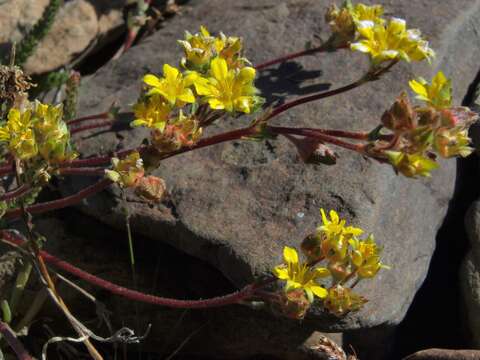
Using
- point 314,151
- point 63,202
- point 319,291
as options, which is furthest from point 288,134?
point 63,202

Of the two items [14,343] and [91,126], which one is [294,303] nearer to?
[14,343]

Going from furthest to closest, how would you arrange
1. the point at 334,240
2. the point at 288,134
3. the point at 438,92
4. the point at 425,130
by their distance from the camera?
the point at 288,134 < the point at 334,240 < the point at 438,92 < the point at 425,130

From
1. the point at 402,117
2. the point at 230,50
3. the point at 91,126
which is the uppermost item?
the point at 230,50

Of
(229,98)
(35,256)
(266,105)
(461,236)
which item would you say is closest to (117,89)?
(266,105)

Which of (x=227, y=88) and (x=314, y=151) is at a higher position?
(x=227, y=88)

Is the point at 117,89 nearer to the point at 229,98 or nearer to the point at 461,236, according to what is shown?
the point at 229,98

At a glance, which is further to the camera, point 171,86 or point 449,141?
point 171,86

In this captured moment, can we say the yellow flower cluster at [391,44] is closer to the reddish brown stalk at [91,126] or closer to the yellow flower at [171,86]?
the yellow flower at [171,86]

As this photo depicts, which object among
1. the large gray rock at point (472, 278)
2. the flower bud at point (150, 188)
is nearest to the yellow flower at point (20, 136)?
the flower bud at point (150, 188)
